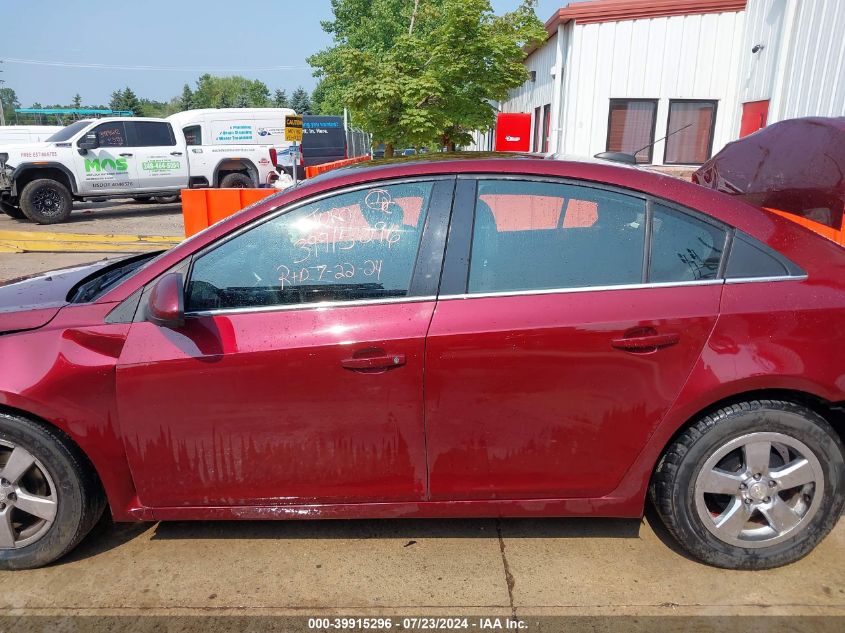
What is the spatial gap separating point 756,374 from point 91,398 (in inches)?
98.0

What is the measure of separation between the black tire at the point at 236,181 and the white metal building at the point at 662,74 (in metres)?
7.61

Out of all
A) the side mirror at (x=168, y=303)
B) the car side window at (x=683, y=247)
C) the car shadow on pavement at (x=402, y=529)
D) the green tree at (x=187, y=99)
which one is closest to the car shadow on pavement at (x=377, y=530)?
the car shadow on pavement at (x=402, y=529)

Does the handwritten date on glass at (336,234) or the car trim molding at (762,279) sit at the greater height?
the handwritten date on glass at (336,234)

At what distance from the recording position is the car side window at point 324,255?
233 cm

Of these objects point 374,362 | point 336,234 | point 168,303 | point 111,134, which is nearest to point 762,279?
point 374,362

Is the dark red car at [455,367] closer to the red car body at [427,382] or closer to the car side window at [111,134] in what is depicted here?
the red car body at [427,382]

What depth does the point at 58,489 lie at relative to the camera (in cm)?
239

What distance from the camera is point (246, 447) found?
234 centimetres

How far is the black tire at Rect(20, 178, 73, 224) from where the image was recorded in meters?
12.4

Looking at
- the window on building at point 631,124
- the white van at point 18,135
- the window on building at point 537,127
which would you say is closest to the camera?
the window on building at point 631,124

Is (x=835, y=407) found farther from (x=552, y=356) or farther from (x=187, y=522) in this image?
(x=187, y=522)

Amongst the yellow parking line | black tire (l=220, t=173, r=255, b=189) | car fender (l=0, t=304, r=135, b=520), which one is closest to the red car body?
car fender (l=0, t=304, r=135, b=520)

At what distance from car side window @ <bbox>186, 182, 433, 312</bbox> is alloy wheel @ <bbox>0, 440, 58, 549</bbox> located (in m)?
0.90

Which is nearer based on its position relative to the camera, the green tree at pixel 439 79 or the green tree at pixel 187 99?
the green tree at pixel 439 79
